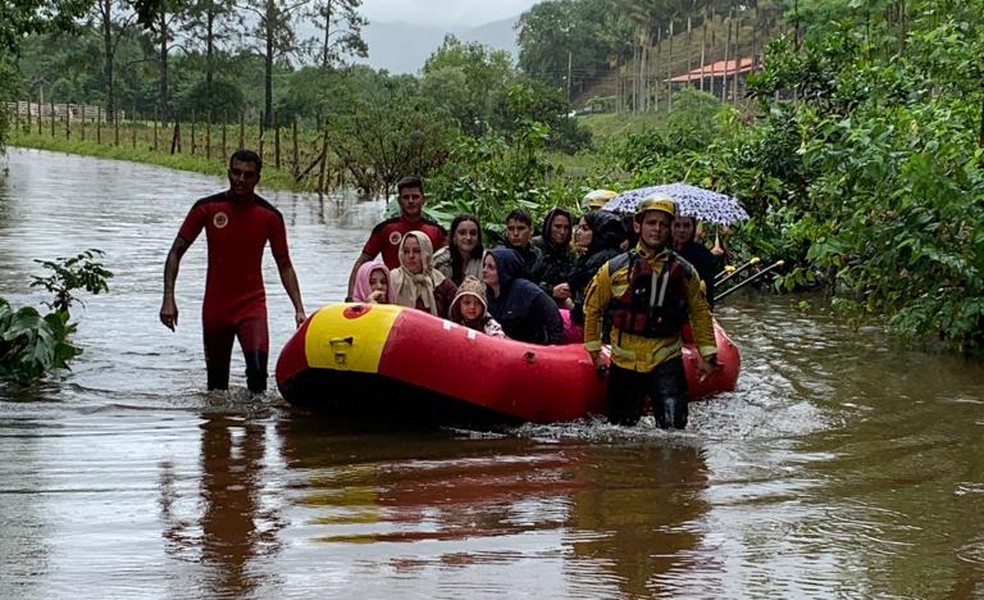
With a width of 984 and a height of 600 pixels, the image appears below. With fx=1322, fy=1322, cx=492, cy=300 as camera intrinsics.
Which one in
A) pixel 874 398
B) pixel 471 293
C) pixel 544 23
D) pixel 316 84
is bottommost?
pixel 874 398

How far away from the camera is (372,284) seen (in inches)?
326

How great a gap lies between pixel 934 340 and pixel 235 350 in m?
6.16

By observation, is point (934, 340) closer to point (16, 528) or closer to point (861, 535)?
point (861, 535)

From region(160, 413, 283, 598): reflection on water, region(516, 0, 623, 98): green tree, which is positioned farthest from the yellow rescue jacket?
region(516, 0, 623, 98): green tree

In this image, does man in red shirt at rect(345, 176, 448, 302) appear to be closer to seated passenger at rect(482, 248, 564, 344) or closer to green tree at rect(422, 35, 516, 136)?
seated passenger at rect(482, 248, 564, 344)

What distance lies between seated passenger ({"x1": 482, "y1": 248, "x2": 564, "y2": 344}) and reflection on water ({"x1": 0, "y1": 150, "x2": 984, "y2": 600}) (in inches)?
34.7

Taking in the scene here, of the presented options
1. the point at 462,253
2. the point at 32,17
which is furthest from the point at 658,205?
the point at 32,17

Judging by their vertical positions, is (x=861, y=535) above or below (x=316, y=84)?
below

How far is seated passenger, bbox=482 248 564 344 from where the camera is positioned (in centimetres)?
843

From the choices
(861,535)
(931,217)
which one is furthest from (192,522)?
(931,217)

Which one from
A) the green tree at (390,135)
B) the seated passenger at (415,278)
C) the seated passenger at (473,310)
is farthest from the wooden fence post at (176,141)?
the seated passenger at (473,310)

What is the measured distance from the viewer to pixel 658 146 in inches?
874

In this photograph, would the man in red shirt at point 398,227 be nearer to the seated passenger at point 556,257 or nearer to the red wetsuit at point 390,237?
the red wetsuit at point 390,237

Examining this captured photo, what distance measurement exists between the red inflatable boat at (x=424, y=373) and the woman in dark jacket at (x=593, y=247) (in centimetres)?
113
